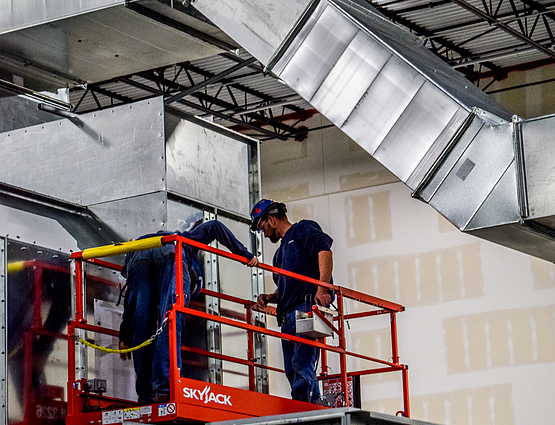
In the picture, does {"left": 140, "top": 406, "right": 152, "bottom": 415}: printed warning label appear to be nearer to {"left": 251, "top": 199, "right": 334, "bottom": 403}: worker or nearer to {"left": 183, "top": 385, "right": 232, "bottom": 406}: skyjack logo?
{"left": 183, "top": 385, "right": 232, "bottom": 406}: skyjack logo

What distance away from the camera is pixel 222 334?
11.4m

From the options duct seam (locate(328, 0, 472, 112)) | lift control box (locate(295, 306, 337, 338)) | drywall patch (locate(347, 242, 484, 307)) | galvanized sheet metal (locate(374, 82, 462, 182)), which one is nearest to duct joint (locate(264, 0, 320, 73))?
duct seam (locate(328, 0, 472, 112))

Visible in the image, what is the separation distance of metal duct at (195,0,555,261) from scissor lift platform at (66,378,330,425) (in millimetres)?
2346

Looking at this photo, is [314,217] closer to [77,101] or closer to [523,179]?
[77,101]

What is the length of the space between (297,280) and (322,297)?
0.45 metres

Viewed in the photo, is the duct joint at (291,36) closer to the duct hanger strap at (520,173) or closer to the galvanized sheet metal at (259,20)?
the galvanized sheet metal at (259,20)

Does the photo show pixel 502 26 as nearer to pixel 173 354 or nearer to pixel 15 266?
pixel 15 266

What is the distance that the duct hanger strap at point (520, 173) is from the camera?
7633 mm

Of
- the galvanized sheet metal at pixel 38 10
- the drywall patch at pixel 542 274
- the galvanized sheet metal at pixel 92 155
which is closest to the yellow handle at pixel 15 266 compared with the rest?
the galvanized sheet metal at pixel 92 155

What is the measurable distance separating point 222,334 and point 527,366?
1066 centimetres

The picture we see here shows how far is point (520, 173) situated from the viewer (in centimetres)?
768

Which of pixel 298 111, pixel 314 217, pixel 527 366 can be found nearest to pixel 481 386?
pixel 527 366

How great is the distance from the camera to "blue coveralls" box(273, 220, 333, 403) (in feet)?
32.3

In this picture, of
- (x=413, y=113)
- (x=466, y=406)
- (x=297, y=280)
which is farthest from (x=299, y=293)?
(x=466, y=406)
